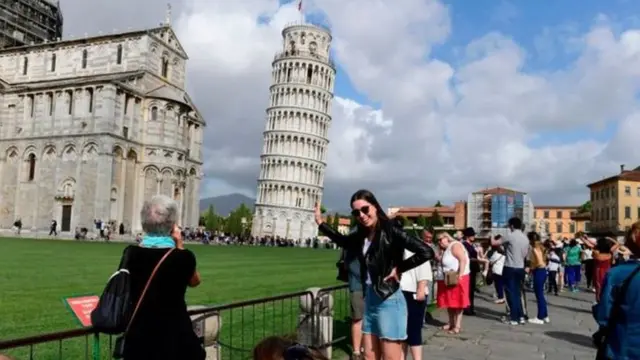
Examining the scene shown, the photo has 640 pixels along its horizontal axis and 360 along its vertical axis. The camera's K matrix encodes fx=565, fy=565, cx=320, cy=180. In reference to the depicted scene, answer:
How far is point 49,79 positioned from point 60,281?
50.5 metres

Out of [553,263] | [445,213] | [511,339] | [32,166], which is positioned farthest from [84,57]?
[445,213]

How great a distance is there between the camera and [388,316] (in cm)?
500

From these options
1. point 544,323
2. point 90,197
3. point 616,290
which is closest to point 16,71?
point 90,197

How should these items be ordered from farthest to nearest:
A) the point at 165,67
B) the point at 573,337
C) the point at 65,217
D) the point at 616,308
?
the point at 165,67 → the point at 65,217 → the point at 573,337 → the point at 616,308

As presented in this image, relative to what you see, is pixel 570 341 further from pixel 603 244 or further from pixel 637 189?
pixel 637 189

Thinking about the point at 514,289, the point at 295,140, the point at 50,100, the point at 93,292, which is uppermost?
the point at 295,140

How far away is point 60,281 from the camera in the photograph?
45.3ft

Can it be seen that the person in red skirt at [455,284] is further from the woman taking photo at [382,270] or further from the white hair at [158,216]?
the white hair at [158,216]

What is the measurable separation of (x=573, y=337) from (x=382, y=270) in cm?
693

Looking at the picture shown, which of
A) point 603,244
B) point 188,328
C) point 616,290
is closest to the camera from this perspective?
point 188,328

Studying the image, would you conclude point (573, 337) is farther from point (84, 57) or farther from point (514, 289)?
point (84, 57)

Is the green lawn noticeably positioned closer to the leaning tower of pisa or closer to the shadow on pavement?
the shadow on pavement

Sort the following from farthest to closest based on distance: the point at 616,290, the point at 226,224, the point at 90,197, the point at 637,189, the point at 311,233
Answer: the point at 226,224
the point at 311,233
the point at 637,189
the point at 90,197
the point at 616,290

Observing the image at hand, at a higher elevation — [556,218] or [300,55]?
[300,55]
